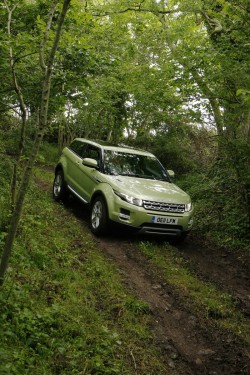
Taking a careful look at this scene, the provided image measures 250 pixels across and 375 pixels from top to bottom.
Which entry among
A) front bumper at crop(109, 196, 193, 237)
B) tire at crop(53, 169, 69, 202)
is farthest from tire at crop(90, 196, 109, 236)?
tire at crop(53, 169, 69, 202)

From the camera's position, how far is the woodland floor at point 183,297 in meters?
3.82

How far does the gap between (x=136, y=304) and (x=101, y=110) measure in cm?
1475

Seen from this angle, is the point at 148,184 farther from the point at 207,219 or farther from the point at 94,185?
the point at 207,219

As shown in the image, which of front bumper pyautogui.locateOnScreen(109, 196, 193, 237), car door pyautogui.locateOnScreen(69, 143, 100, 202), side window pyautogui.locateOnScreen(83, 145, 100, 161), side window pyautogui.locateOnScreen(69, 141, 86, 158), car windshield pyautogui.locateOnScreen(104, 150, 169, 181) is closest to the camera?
front bumper pyautogui.locateOnScreen(109, 196, 193, 237)

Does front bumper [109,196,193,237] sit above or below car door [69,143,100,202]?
below

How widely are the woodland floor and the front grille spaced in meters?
0.74

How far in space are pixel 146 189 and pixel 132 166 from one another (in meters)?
A: 1.10

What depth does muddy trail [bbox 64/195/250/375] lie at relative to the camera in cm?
382

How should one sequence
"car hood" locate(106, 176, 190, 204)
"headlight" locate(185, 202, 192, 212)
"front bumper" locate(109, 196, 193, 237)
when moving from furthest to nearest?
"headlight" locate(185, 202, 192, 212) < "car hood" locate(106, 176, 190, 204) < "front bumper" locate(109, 196, 193, 237)

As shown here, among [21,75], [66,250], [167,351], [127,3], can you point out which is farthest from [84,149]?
[127,3]

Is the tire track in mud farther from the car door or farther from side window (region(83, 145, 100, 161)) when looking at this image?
side window (region(83, 145, 100, 161))

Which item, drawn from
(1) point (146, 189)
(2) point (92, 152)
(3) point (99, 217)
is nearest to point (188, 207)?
(1) point (146, 189)

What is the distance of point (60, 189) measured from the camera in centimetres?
973

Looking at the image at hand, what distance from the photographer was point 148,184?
7.81 m
